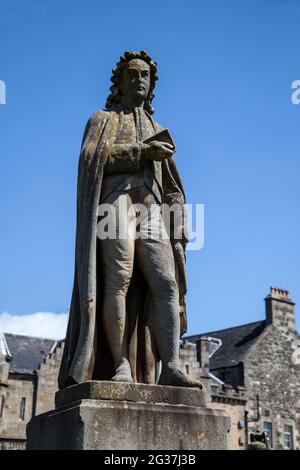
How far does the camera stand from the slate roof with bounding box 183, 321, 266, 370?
48750 mm

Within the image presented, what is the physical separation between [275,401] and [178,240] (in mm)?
43754

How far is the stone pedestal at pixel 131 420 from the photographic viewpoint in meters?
5.62

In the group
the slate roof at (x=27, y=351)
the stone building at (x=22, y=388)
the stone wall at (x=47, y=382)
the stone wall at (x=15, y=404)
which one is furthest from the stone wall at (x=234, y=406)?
the stone wall at (x=15, y=404)

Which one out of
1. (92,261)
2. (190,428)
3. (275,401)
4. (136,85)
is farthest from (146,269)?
(275,401)

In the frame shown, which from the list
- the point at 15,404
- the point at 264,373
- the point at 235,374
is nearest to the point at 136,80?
the point at 15,404

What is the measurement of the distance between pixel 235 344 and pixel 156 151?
45.0 metres

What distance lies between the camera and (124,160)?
6.89m

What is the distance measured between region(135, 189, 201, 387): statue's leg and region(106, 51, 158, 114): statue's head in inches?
62.0

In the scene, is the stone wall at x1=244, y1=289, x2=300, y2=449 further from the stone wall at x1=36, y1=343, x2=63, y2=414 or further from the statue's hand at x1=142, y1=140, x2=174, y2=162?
the statue's hand at x1=142, y1=140, x2=174, y2=162

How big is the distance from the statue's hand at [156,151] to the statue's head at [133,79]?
799mm

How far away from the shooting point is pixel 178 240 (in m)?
7.11

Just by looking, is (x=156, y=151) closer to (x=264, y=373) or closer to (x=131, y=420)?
(x=131, y=420)

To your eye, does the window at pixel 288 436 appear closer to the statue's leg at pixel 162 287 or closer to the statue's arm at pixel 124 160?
the statue's leg at pixel 162 287

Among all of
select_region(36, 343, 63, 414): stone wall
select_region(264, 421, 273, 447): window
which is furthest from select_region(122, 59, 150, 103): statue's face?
select_region(264, 421, 273, 447): window
